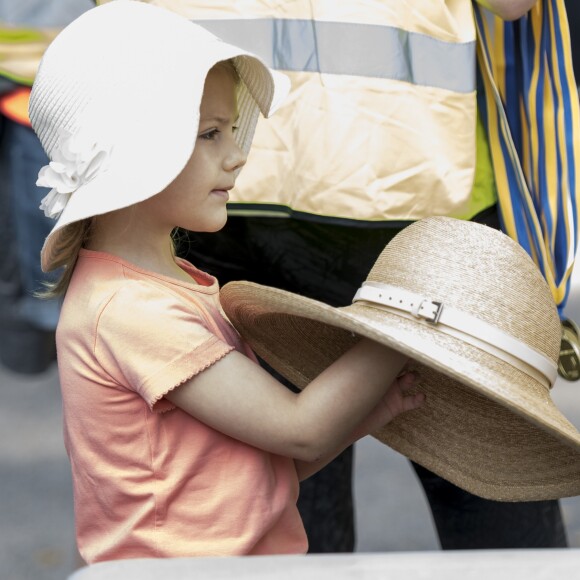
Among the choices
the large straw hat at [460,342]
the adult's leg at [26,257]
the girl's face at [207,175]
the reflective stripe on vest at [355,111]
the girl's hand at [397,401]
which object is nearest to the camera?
the large straw hat at [460,342]

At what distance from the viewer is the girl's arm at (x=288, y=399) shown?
4.82ft

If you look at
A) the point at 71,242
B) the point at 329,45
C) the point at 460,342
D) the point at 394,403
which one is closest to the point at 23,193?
the point at 71,242

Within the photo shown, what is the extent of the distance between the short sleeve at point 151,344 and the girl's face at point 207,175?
0.12 meters

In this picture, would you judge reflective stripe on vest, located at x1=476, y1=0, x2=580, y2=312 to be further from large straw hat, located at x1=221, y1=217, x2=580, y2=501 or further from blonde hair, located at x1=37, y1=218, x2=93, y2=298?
blonde hair, located at x1=37, y1=218, x2=93, y2=298

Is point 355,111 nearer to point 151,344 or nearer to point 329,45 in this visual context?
point 329,45

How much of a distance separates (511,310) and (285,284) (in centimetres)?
54

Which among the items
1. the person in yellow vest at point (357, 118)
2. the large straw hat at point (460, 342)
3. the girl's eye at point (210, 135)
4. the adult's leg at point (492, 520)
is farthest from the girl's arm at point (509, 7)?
the adult's leg at point (492, 520)

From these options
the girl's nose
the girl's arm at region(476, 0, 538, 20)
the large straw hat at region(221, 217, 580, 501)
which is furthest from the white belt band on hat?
the girl's arm at region(476, 0, 538, 20)

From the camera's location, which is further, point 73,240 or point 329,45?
point 329,45

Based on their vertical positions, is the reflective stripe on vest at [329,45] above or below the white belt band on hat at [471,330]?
above

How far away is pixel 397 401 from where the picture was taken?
167cm

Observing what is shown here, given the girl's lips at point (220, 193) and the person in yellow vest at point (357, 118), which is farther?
the person in yellow vest at point (357, 118)

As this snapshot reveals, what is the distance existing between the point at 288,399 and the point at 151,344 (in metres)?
0.18

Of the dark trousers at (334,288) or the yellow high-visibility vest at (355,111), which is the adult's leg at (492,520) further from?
the yellow high-visibility vest at (355,111)
